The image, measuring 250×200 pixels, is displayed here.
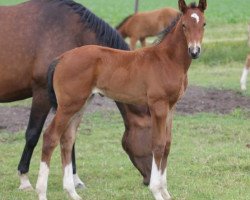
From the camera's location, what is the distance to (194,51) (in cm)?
568

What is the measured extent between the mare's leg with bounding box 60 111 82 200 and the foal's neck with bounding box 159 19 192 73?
1021mm

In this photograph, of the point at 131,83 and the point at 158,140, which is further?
the point at 131,83

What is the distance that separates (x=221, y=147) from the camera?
8.84 metres

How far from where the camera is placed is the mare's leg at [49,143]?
6.19 meters

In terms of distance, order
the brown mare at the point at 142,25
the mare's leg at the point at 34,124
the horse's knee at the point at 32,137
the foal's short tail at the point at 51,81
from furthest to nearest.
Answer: the brown mare at the point at 142,25 < the horse's knee at the point at 32,137 < the mare's leg at the point at 34,124 < the foal's short tail at the point at 51,81

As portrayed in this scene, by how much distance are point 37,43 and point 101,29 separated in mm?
703

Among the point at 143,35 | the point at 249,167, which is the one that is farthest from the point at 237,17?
the point at 249,167

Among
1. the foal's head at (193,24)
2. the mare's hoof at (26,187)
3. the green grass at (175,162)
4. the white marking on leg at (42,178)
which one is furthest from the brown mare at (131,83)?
the mare's hoof at (26,187)

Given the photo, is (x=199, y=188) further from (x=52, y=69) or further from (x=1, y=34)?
(x=1, y=34)

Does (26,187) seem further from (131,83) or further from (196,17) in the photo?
(196,17)

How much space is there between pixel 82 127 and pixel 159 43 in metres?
4.35

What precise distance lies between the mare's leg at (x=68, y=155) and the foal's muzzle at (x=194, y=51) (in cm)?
130

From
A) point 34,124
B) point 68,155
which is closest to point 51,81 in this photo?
point 68,155

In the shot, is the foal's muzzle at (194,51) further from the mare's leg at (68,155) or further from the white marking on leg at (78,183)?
the white marking on leg at (78,183)
